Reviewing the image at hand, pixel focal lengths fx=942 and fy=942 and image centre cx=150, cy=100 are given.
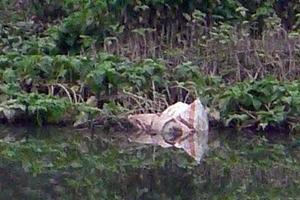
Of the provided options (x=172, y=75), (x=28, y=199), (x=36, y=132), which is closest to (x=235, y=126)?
(x=172, y=75)

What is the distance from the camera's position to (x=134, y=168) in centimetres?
719

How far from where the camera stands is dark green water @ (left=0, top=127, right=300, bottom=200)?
627 centimetres

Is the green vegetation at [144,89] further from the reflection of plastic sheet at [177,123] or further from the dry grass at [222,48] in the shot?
the reflection of plastic sheet at [177,123]

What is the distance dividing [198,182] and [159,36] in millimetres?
5177

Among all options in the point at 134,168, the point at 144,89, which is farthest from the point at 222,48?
the point at 134,168

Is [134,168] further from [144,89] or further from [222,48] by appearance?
[222,48]

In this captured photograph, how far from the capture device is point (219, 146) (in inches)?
331

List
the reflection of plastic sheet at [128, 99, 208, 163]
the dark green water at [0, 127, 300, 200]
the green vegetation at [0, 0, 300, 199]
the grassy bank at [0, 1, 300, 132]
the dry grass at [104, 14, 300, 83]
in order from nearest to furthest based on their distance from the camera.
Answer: the dark green water at [0, 127, 300, 200] → the green vegetation at [0, 0, 300, 199] → the reflection of plastic sheet at [128, 99, 208, 163] → the grassy bank at [0, 1, 300, 132] → the dry grass at [104, 14, 300, 83]

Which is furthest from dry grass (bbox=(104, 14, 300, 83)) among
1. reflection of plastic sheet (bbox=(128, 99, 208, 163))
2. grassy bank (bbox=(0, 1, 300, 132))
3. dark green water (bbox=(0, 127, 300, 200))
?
dark green water (bbox=(0, 127, 300, 200))

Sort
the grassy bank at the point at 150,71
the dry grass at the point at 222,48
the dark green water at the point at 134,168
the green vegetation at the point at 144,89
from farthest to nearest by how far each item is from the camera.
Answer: the dry grass at the point at 222,48 → the grassy bank at the point at 150,71 → the green vegetation at the point at 144,89 → the dark green water at the point at 134,168

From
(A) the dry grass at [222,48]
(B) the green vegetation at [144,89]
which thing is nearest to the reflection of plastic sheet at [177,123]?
(B) the green vegetation at [144,89]

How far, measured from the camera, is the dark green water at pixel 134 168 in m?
6.27

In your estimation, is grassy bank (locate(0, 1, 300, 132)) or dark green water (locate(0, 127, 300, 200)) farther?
grassy bank (locate(0, 1, 300, 132))

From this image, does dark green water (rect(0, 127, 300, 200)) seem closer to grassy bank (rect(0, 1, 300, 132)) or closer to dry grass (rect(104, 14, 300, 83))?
grassy bank (rect(0, 1, 300, 132))
